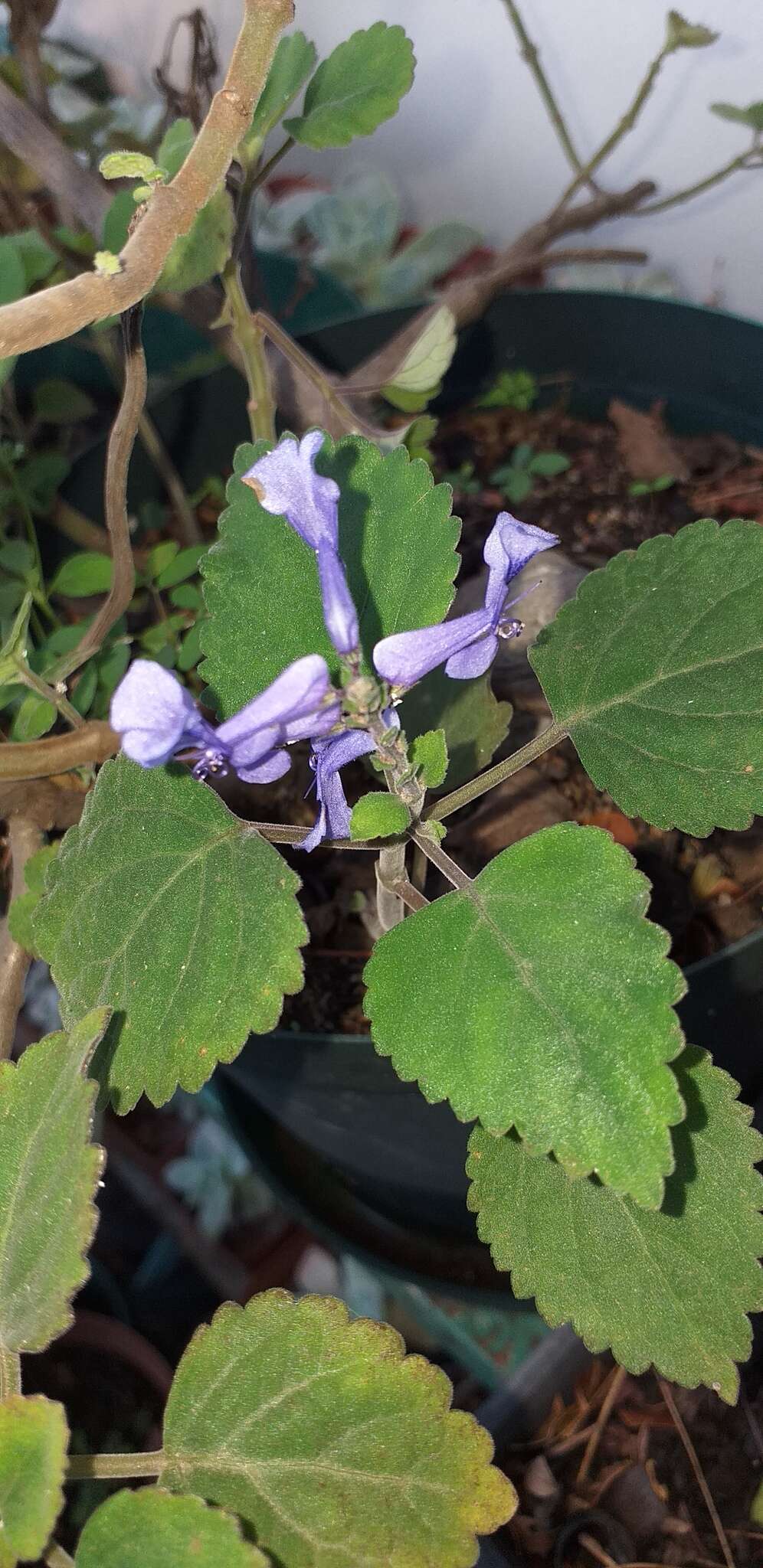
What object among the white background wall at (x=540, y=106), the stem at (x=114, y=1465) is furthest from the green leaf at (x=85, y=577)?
the white background wall at (x=540, y=106)

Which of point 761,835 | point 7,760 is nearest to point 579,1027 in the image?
point 7,760

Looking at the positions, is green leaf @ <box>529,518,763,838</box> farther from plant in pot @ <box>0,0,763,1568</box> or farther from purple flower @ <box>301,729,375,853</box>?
purple flower @ <box>301,729,375,853</box>

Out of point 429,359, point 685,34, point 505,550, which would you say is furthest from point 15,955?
point 685,34

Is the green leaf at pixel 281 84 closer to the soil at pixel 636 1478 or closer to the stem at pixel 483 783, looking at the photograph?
the stem at pixel 483 783

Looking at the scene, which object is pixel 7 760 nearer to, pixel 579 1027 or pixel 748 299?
pixel 579 1027

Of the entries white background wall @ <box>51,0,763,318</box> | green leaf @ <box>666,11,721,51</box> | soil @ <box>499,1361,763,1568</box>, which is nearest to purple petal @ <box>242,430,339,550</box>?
soil @ <box>499,1361,763,1568</box>
